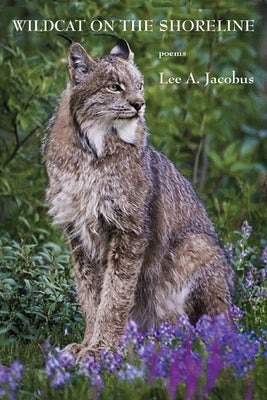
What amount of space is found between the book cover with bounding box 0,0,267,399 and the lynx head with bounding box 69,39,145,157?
675 mm

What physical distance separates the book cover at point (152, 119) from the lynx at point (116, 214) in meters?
0.39

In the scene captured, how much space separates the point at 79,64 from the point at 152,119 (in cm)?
306

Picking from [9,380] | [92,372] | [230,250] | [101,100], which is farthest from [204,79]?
[9,380]

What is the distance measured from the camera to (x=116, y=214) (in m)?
5.60

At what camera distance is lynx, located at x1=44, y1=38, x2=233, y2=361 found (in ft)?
18.5

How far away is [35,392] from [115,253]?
1.49 meters

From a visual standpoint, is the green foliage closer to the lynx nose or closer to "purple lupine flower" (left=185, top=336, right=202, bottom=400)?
the lynx nose

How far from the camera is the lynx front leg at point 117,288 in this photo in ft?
18.6

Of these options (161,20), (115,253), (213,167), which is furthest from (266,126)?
(115,253)

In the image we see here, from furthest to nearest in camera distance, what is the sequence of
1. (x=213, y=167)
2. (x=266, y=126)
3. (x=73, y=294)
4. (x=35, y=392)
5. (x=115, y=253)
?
(x=266, y=126) → (x=213, y=167) → (x=73, y=294) → (x=115, y=253) → (x=35, y=392)

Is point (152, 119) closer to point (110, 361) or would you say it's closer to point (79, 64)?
point (79, 64)

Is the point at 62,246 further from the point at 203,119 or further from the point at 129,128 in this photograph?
the point at 129,128

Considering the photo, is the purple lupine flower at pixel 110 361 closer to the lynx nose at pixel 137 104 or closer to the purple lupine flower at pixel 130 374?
the purple lupine flower at pixel 130 374

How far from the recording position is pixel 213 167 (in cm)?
898
